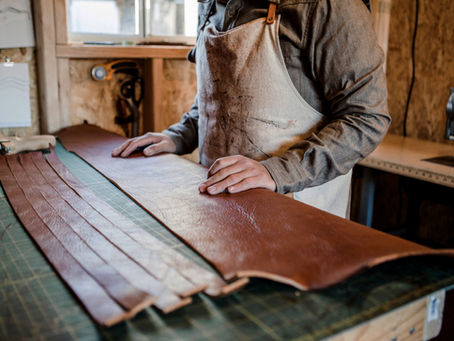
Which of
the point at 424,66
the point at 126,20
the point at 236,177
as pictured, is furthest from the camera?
the point at 424,66

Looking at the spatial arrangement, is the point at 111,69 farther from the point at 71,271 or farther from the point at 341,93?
the point at 71,271

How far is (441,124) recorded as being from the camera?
260cm

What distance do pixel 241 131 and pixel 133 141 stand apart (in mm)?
423

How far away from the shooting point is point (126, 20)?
238 cm

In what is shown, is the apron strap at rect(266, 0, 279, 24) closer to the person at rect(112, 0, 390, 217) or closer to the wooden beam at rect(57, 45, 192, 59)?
the person at rect(112, 0, 390, 217)

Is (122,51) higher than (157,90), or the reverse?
(122,51)

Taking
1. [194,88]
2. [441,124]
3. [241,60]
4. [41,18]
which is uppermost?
[41,18]

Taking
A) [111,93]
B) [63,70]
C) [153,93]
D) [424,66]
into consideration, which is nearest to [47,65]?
[63,70]

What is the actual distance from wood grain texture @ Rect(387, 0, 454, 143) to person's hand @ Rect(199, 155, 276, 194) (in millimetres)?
1876

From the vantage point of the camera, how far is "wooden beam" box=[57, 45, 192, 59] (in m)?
1.90

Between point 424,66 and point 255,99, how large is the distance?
1799mm

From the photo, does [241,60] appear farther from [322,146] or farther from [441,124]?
[441,124]

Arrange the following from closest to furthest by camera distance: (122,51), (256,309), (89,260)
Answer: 1. (256,309)
2. (89,260)
3. (122,51)

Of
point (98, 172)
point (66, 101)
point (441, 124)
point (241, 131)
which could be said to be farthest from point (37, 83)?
point (441, 124)
